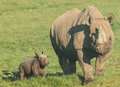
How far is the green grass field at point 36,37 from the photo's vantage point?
623 inches

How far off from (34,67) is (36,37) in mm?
14804

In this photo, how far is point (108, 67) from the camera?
20766mm

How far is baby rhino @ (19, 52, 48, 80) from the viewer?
16875 millimetres

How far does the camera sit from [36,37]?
3175 centimetres

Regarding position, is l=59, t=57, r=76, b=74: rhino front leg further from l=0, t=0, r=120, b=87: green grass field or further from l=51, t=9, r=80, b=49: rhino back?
l=51, t=9, r=80, b=49: rhino back

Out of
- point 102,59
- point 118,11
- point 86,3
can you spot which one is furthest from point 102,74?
point 86,3

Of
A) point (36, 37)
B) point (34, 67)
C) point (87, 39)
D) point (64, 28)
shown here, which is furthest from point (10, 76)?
point (36, 37)

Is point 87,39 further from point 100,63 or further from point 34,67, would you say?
point 34,67

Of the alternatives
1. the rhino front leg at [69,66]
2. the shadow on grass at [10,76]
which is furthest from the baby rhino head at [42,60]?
the shadow on grass at [10,76]

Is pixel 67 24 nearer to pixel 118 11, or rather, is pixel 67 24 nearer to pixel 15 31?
pixel 15 31

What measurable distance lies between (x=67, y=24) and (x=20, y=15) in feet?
78.2

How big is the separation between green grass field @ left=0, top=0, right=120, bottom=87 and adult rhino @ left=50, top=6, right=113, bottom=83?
0.45 m

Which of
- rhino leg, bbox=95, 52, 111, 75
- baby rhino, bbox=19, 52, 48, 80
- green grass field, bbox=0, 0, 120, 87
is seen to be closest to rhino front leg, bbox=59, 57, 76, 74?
green grass field, bbox=0, 0, 120, 87

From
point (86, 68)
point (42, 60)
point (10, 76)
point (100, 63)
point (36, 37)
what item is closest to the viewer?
point (86, 68)
